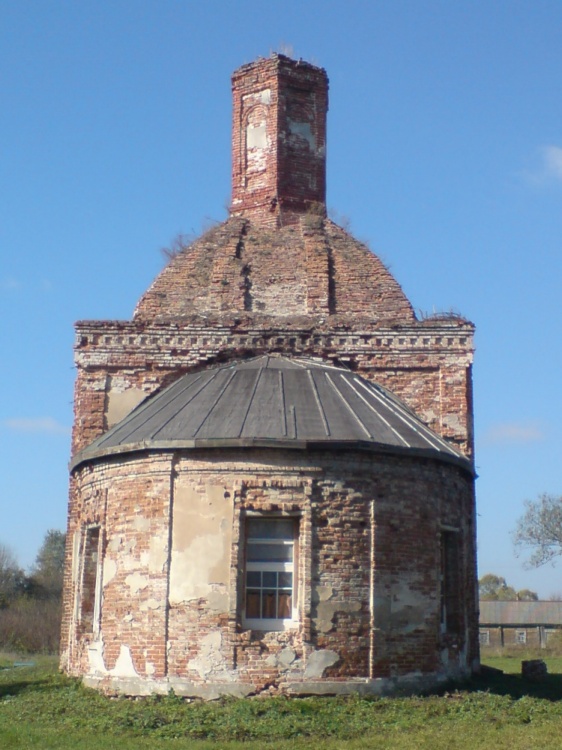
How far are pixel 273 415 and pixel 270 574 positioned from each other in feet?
7.71

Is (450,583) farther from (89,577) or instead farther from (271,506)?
(89,577)

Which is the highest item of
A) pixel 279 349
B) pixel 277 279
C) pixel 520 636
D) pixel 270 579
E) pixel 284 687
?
pixel 277 279

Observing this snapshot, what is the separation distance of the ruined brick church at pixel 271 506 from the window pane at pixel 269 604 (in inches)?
0.6

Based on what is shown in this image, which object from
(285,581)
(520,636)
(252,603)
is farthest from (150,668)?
(520,636)

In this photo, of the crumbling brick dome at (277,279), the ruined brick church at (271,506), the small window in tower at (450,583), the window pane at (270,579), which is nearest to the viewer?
the ruined brick church at (271,506)

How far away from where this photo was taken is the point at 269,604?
13781 millimetres

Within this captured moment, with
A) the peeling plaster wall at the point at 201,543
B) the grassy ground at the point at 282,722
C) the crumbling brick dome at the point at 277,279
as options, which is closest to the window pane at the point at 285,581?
the peeling plaster wall at the point at 201,543

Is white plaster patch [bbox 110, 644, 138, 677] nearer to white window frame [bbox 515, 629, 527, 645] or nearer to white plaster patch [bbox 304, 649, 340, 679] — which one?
white plaster patch [bbox 304, 649, 340, 679]

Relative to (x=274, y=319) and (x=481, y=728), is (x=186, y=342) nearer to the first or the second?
(x=274, y=319)

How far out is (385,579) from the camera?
551 inches

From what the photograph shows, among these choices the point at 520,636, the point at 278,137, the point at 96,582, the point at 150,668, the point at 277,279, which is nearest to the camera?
the point at 150,668

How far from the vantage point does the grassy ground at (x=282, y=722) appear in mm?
10719

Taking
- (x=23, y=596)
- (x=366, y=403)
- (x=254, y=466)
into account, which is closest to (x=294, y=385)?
(x=366, y=403)

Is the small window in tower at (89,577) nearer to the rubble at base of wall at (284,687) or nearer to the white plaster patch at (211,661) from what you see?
the rubble at base of wall at (284,687)
